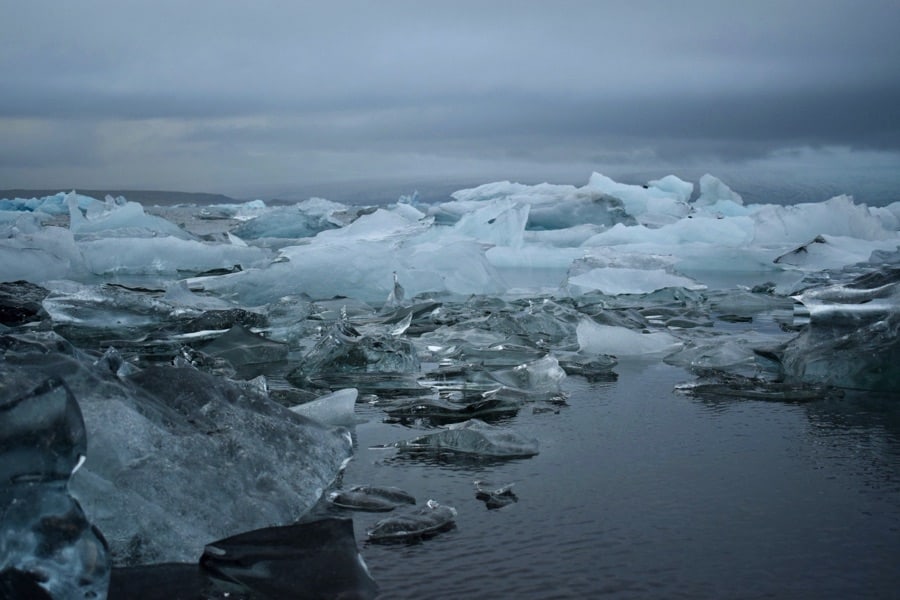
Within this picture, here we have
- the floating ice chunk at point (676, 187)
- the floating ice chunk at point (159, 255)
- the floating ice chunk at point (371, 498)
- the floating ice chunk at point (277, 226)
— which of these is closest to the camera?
the floating ice chunk at point (371, 498)

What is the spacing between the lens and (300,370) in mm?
3943

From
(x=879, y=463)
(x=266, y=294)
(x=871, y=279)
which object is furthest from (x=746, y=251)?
(x=879, y=463)

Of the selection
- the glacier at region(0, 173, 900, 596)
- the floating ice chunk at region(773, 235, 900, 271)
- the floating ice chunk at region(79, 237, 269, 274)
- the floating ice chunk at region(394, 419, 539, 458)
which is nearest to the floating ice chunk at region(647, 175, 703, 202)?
the glacier at region(0, 173, 900, 596)

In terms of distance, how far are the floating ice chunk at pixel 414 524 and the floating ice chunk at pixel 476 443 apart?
0.57m

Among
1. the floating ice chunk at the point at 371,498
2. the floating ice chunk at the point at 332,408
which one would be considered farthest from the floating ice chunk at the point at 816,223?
the floating ice chunk at the point at 371,498

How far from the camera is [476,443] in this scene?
2.54 metres

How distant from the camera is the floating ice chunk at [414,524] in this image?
1.83 metres

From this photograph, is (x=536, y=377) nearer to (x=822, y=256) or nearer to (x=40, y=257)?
(x=40, y=257)

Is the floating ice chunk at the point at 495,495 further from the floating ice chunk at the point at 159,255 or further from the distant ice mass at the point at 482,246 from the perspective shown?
the floating ice chunk at the point at 159,255

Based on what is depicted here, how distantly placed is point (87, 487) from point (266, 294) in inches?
248

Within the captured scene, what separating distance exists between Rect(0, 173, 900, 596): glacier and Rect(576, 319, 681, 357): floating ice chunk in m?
0.01

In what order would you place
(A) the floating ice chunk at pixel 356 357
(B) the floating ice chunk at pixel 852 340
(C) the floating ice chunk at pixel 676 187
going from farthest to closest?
(C) the floating ice chunk at pixel 676 187
(A) the floating ice chunk at pixel 356 357
(B) the floating ice chunk at pixel 852 340

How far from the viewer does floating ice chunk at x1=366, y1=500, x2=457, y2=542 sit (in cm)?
183

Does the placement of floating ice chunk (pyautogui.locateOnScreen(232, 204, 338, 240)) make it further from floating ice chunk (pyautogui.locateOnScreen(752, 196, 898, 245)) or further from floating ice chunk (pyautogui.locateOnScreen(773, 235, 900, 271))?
floating ice chunk (pyautogui.locateOnScreen(773, 235, 900, 271))
